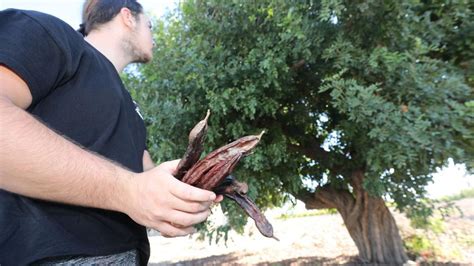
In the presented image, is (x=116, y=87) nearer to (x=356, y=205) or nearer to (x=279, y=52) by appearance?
(x=279, y=52)

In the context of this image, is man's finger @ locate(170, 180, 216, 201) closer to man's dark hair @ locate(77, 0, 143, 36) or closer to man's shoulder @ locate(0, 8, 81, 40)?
man's shoulder @ locate(0, 8, 81, 40)

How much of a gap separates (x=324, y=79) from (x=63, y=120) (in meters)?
3.00

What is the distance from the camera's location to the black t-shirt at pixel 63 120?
113 centimetres

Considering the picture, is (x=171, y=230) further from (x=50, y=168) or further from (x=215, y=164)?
(x=50, y=168)

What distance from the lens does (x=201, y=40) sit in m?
4.12

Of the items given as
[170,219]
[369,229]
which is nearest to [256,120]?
[170,219]

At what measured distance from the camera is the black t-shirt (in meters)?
1.13

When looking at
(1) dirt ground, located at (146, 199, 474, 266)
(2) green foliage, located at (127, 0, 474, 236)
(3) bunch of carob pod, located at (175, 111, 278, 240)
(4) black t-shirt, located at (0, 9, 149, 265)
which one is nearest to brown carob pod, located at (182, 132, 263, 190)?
(3) bunch of carob pod, located at (175, 111, 278, 240)

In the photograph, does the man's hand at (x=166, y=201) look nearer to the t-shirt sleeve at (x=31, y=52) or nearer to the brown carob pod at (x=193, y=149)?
the brown carob pod at (x=193, y=149)

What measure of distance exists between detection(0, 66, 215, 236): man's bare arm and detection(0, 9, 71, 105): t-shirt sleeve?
30mm

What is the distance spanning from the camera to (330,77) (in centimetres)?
366

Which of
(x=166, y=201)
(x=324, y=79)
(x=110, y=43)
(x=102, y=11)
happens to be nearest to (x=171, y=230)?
(x=166, y=201)

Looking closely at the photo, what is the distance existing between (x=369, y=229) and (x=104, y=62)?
22.3ft

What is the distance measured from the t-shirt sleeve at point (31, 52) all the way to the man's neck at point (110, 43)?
71 cm
